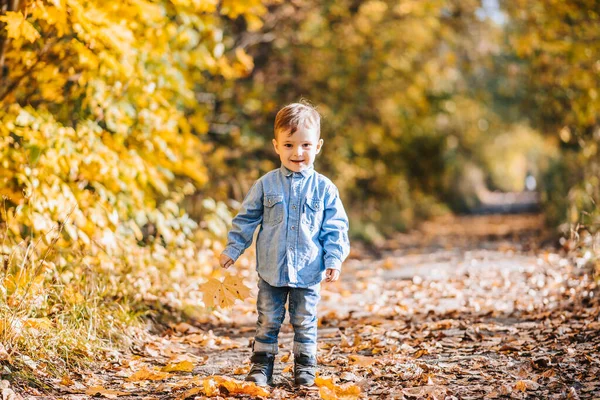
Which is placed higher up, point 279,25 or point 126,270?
point 279,25

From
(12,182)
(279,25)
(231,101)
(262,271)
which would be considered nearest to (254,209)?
(262,271)

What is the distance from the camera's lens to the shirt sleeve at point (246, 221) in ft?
13.2

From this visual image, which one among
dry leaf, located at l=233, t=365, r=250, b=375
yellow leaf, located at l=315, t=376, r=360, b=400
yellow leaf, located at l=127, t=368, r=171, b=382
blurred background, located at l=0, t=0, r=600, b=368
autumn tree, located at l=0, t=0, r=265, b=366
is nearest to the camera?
yellow leaf, located at l=315, t=376, r=360, b=400

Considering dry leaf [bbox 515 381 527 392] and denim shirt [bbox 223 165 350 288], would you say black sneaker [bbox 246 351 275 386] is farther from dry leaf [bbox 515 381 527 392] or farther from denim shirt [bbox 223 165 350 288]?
dry leaf [bbox 515 381 527 392]

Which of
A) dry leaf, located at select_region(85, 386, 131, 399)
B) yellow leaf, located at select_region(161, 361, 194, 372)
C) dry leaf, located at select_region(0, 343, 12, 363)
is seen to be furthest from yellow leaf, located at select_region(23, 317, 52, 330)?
yellow leaf, located at select_region(161, 361, 194, 372)

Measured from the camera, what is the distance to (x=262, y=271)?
3979mm

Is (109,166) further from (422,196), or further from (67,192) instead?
(422,196)

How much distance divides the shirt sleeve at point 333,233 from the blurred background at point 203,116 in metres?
1.59

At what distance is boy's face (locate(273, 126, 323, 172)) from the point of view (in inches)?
154

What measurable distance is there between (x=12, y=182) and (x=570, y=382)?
13.7ft

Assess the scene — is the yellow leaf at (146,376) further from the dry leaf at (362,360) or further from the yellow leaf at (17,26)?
the yellow leaf at (17,26)

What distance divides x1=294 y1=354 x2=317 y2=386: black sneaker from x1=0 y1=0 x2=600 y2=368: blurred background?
144cm

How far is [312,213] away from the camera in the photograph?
4.00 m

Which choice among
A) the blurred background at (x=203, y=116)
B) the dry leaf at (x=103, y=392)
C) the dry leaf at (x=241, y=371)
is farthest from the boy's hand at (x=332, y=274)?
the blurred background at (x=203, y=116)
